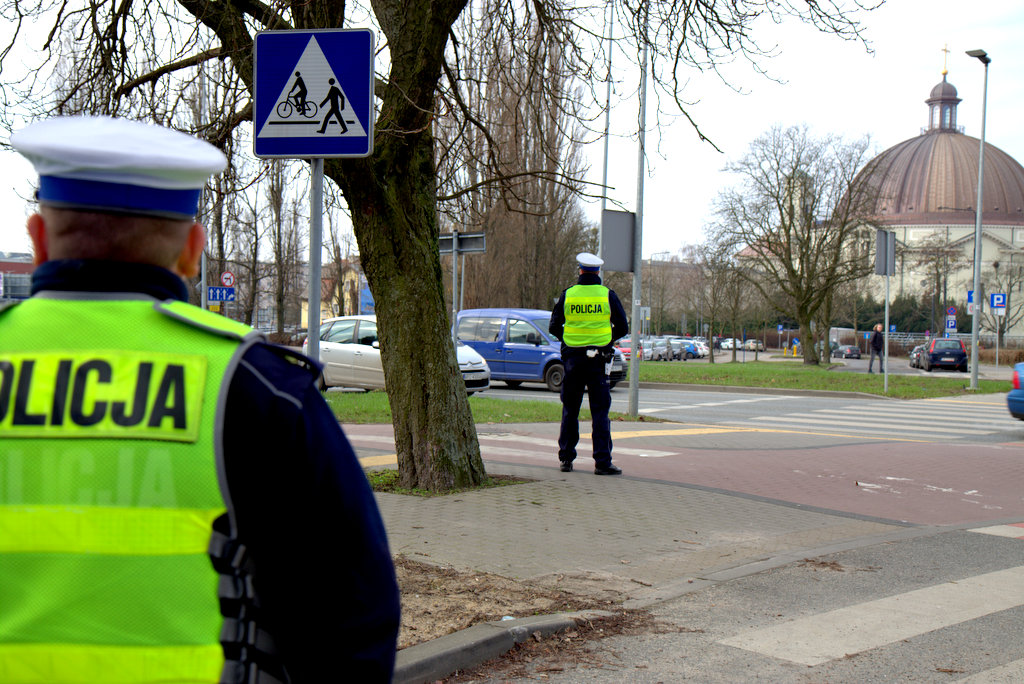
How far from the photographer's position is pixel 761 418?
17656mm

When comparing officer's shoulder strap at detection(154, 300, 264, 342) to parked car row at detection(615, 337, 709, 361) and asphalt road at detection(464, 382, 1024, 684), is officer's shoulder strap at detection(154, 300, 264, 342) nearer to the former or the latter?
asphalt road at detection(464, 382, 1024, 684)

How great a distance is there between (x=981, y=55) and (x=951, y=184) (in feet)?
271

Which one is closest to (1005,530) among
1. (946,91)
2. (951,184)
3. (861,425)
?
(861,425)

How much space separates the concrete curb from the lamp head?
2675cm

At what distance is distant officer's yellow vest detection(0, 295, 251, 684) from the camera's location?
54.6 inches

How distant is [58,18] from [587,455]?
22.9 feet

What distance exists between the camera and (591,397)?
9.30 metres

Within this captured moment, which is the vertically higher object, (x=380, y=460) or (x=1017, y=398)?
(x=1017, y=398)

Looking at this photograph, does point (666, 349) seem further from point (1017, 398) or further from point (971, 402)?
point (1017, 398)

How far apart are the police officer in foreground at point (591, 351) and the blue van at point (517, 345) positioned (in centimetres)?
1290

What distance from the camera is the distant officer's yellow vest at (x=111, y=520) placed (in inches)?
54.6

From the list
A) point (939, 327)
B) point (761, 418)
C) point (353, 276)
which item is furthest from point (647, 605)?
point (939, 327)

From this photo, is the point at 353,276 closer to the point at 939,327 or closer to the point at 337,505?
the point at 939,327

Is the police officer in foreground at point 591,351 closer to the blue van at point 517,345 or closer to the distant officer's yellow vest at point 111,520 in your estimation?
the distant officer's yellow vest at point 111,520
